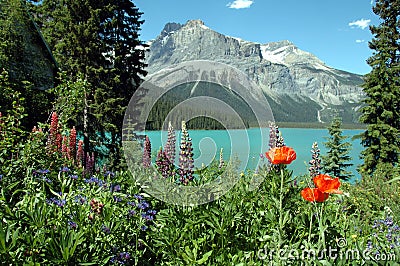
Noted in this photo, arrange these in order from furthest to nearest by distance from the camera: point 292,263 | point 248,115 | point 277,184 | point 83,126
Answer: point 83,126 < point 248,115 < point 277,184 < point 292,263

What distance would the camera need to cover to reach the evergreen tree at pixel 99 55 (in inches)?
531

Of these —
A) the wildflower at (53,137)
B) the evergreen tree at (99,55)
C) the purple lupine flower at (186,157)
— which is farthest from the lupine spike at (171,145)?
the evergreen tree at (99,55)

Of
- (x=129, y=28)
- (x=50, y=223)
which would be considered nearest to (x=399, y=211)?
(x=50, y=223)

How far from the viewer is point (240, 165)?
337cm

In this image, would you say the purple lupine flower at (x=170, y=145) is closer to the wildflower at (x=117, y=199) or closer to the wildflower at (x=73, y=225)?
the wildflower at (x=117, y=199)

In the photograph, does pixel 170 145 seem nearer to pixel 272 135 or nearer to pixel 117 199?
pixel 117 199

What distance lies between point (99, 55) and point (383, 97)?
15.0 meters

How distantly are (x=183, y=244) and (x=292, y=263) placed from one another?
2.43 feet

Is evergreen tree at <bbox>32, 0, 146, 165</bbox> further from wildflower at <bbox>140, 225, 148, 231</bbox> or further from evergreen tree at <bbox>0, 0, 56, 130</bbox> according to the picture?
wildflower at <bbox>140, 225, 148, 231</bbox>

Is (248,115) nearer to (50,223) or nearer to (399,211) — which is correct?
(50,223)

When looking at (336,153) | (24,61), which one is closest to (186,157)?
(24,61)

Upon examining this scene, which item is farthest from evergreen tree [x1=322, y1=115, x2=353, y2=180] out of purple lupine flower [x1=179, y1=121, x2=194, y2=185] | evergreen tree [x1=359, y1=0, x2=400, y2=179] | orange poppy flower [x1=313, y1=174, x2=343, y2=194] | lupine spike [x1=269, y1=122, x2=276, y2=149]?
orange poppy flower [x1=313, y1=174, x2=343, y2=194]

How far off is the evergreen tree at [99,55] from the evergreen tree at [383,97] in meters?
13.0

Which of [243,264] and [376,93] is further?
[376,93]
